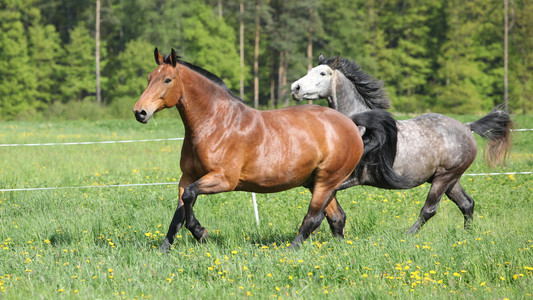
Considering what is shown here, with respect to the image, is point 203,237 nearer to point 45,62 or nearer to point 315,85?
point 315,85

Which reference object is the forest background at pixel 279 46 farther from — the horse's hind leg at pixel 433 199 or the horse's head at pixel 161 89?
the horse's head at pixel 161 89

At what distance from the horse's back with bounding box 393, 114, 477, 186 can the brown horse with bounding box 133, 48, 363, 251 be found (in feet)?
3.12

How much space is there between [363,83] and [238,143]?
7.85 feet

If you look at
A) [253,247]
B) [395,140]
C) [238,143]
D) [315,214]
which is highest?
[238,143]

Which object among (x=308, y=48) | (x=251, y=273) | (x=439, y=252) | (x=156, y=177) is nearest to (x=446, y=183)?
(x=439, y=252)

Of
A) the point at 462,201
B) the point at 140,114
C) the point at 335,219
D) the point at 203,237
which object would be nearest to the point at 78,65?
the point at 462,201

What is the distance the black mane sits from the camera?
7145 millimetres

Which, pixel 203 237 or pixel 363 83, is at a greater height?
pixel 363 83

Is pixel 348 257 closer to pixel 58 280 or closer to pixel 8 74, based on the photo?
pixel 58 280

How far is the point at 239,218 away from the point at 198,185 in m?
2.45

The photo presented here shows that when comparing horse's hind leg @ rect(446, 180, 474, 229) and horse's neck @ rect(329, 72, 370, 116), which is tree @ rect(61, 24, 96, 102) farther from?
horse's hind leg @ rect(446, 180, 474, 229)

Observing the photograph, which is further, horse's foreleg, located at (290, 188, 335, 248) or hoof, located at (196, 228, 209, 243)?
horse's foreleg, located at (290, 188, 335, 248)

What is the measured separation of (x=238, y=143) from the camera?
17.8 ft

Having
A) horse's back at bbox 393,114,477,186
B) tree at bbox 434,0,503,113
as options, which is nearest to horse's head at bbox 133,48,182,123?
horse's back at bbox 393,114,477,186
